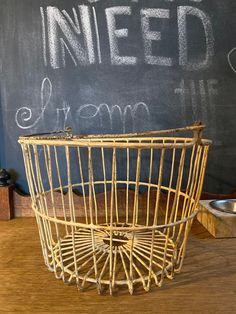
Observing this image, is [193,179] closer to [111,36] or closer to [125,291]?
[125,291]

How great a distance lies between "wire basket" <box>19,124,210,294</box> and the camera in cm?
50

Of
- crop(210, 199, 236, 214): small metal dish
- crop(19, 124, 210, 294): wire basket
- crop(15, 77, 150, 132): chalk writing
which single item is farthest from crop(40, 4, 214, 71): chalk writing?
crop(210, 199, 236, 214): small metal dish

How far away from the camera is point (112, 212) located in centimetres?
51

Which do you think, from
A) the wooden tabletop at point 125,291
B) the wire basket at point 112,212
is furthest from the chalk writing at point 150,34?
the wooden tabletop at point 125,291

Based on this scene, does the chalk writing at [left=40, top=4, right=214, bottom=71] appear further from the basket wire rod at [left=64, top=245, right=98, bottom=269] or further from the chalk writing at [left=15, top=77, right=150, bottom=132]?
the basket wire rod at [left=64, top=245, right=98, bottom=269]

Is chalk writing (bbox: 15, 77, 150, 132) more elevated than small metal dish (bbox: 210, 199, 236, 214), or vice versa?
chalk writing (bbox: 15, 77, 150, 132)

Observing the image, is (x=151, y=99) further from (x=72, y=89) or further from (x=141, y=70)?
(x=72, y=89)

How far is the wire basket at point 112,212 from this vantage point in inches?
19.7

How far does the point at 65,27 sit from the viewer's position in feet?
2.91

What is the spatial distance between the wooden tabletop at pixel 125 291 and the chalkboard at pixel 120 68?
350 mm

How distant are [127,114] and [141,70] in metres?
0.14

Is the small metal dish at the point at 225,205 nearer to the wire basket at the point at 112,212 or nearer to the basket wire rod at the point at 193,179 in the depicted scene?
the wire basket at the point at 112,212

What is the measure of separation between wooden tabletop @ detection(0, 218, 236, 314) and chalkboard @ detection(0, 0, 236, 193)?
350 mm

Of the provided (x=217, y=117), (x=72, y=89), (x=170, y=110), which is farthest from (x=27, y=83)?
(x=217, y=117)
